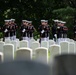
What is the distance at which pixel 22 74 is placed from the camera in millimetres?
1255

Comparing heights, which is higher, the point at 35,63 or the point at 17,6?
the point at 17,6

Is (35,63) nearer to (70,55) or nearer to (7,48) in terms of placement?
(70,55)

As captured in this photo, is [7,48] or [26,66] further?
[7,48]

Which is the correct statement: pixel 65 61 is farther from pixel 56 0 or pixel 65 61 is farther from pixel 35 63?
pixel 56 0

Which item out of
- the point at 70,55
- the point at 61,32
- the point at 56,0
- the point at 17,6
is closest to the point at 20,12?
the point at 17,6

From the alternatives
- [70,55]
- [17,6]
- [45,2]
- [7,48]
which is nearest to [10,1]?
[17,6]

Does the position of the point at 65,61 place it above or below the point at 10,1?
below

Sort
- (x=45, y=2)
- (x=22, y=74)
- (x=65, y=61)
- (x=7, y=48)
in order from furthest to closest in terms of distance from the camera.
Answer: (x=45, y=2) → (x=7, y=48) → (x=65, y=61) → (x=22, y=74)

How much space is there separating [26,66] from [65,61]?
0.60 ft

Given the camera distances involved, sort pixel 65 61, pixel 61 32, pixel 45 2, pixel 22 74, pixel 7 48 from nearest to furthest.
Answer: pixel 22 74 → pixel 65 61 → pixel 7 48 → pixel 61 32 → pixel 45 2

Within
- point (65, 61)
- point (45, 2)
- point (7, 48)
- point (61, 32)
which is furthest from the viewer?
point (45, 2)

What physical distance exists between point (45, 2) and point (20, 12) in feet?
9.96

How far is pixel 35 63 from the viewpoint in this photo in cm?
130

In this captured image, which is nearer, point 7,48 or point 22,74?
point 22,74
